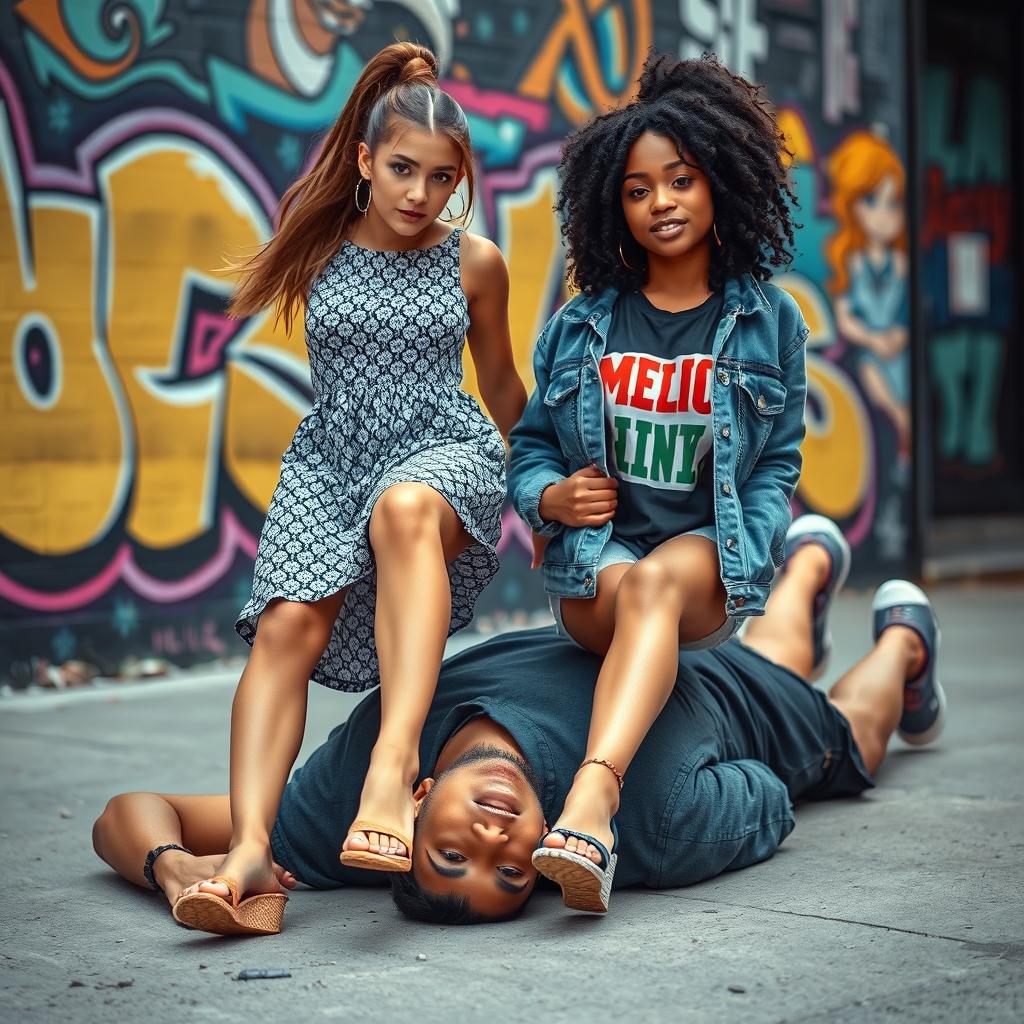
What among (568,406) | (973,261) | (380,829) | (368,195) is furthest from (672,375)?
(973,261)

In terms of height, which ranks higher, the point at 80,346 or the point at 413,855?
the point at 80,346

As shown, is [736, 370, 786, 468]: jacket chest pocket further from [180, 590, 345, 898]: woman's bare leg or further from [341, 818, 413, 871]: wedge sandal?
[341, 818, 413, 871]: wedge sandal

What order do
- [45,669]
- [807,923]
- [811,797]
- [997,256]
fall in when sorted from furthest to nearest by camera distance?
1. [997,256]
2. [45,669]
3. [811,797]
4. [807,923]

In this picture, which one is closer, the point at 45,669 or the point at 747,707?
the point at 747,707

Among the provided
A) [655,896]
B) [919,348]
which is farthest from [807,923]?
[919,348]

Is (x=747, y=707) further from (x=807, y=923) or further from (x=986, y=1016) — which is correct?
(x=986, y=1016)

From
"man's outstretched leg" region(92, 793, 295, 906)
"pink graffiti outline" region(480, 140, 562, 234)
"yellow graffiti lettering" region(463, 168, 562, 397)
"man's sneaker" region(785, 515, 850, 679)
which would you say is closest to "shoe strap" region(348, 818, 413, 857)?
"man's outstretched leg" region(92, 793, 295, 906)

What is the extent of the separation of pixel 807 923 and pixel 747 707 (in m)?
0.86

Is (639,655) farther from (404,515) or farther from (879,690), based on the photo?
(879,690)

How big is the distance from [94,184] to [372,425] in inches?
132

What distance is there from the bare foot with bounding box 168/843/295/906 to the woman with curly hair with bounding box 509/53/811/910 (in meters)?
0.70

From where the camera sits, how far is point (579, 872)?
3.01 m

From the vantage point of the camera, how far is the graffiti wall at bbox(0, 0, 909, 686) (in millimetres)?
6367

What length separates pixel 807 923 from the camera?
123 inches
